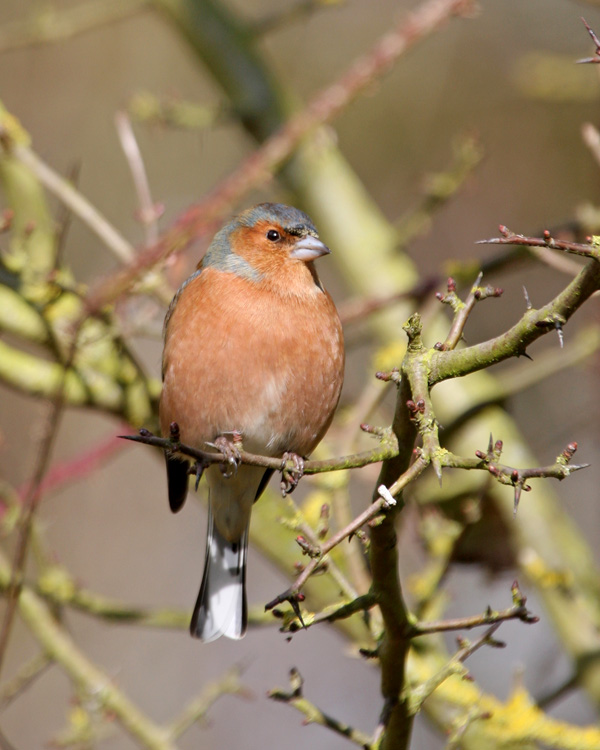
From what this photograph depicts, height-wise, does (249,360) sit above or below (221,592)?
above

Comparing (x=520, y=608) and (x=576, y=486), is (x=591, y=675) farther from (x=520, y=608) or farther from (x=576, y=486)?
(x=576, y=486)

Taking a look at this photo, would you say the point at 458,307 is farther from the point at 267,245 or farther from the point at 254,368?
the point at 267,245

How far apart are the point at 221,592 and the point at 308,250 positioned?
1.63m

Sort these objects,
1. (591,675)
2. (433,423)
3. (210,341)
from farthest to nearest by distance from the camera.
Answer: (591,675) < (210,341) < (433,423)

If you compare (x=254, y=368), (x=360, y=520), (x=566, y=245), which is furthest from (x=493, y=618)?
(x=254, y=368)

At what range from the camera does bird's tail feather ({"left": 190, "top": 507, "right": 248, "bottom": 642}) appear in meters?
4.01

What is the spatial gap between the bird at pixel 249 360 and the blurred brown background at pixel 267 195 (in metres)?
4.35

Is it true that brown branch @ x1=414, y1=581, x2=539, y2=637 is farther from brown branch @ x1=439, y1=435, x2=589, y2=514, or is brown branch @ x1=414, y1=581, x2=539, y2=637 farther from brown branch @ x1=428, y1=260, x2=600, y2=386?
brown branch @ x1=428, y1=260, x2=600, y2=386

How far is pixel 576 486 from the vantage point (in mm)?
8539

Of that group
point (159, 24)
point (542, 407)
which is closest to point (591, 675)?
point (542, 407)

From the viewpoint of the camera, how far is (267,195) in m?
8.38

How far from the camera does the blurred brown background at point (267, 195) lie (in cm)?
830

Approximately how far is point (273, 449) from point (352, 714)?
17.7 ft

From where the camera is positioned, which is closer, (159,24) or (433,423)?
(433,423)
